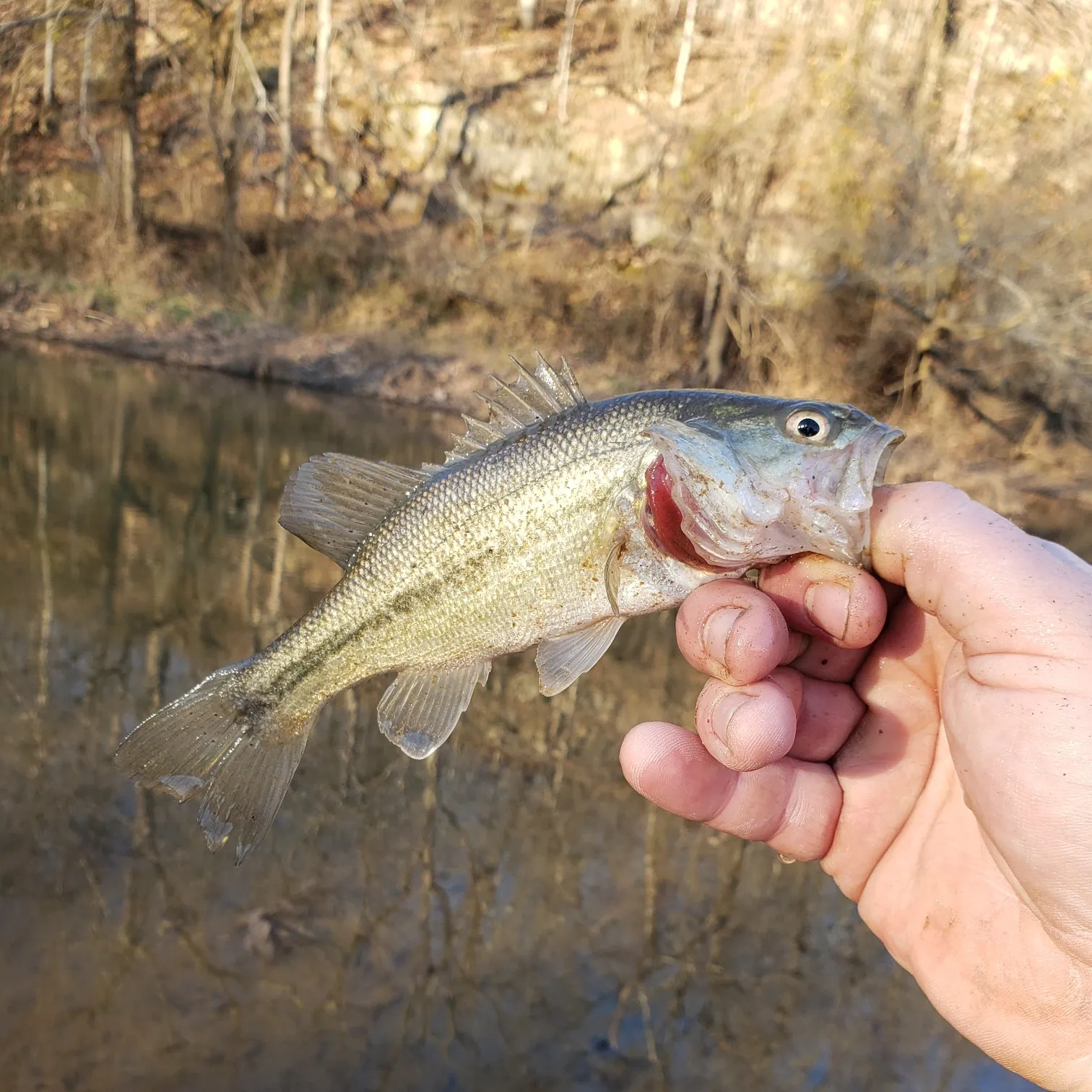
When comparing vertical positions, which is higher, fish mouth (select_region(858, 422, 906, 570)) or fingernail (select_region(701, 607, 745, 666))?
fish mouth (select_region(858, 422, 906, 570))

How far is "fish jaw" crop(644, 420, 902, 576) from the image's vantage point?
7.43 feet

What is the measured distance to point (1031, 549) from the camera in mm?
2213

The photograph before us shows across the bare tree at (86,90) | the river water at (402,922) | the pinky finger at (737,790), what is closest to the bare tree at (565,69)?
the bare tree at (86,90)

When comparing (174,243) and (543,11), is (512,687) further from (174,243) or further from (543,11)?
(543,11)

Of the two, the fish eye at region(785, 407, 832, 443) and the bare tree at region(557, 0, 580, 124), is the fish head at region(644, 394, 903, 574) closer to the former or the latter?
the fish eye at region(785, 407, 832, 443)

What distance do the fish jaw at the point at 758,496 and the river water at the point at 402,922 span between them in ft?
10.5

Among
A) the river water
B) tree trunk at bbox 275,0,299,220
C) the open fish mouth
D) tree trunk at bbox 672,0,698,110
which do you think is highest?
tree trunk at bbox 672,0,698,110

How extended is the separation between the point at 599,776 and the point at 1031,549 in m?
4.74

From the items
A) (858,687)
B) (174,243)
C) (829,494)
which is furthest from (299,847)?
(174,243)

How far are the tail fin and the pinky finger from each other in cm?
113

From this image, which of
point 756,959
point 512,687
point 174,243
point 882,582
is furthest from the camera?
point 174,243

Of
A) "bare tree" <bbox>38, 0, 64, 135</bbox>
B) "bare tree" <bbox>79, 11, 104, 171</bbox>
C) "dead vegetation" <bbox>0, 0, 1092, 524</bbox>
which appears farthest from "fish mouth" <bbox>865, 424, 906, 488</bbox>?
"bare tree" <bbox>38, 0, 64, 135</bbox>

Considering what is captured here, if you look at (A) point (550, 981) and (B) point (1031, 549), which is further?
(A) point (550, 981)

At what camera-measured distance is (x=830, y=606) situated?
2.45 meters
